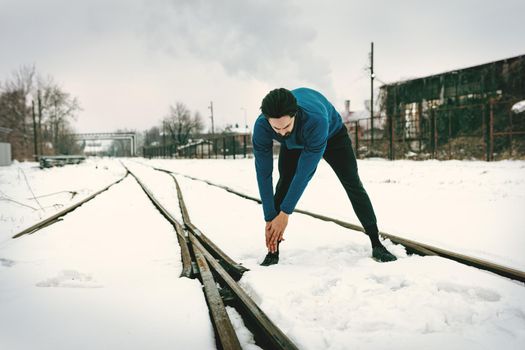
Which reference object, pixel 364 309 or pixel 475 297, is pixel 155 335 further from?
pixel 475 297

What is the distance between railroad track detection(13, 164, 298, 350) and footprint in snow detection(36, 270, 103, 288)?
2.24 ft

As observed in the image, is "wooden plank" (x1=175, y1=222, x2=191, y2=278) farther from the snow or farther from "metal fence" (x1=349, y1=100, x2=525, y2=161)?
the snow

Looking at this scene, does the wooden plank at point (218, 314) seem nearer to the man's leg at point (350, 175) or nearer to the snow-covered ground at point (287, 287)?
the snow-covered ground at point (287, 287)

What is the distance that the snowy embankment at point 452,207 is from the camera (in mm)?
3445

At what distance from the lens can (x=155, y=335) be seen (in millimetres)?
1798

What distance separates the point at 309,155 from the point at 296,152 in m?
0.46

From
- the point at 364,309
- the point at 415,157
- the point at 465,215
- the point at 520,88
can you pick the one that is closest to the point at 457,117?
the point at 520,88

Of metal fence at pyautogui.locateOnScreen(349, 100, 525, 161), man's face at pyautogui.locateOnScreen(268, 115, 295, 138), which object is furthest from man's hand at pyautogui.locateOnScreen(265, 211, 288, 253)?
metal fence at pyautogui.locateOnScreen(349, 100, 525, 161)

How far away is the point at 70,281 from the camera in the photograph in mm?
2568

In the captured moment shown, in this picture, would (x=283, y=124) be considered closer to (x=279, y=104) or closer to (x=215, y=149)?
(x=279, y=104)

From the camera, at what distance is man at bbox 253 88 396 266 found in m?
2.35

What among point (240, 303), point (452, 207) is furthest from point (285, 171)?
point (452, 207)

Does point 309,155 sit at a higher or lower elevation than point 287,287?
→ higher

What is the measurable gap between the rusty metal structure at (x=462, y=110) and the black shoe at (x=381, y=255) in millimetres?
15768
